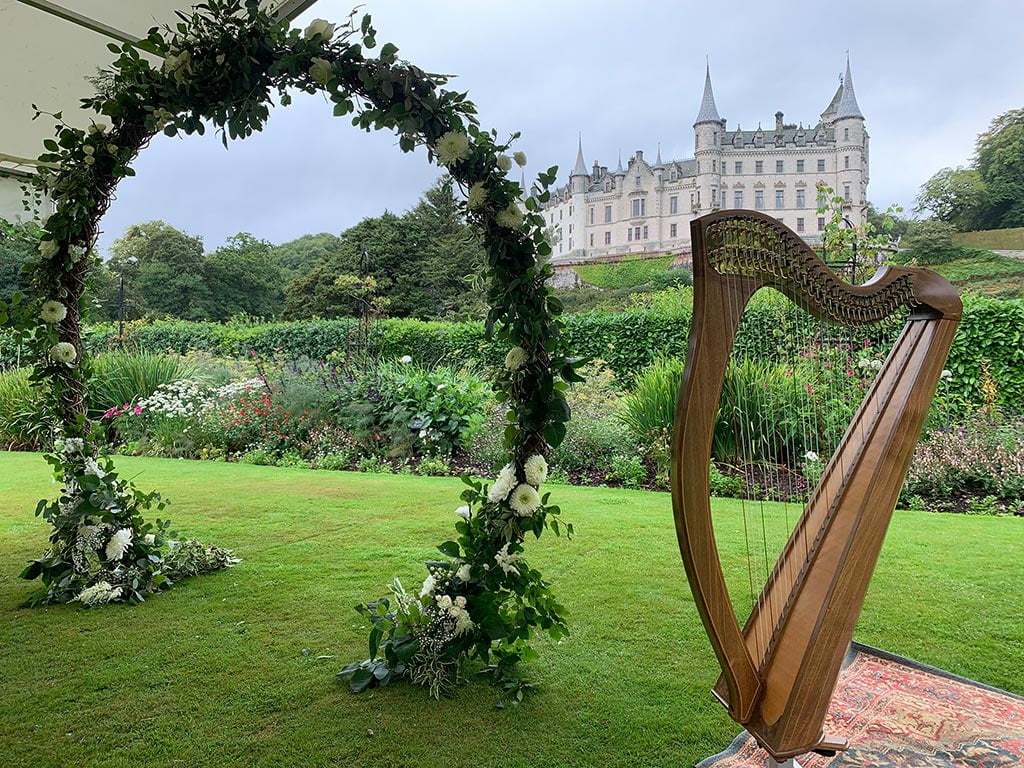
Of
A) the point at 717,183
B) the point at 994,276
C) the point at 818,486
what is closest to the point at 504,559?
the point at 818,486

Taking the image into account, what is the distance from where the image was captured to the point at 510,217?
1.87m

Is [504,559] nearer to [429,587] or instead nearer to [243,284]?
[429,587]

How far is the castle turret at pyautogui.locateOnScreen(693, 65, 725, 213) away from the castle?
0.03 m

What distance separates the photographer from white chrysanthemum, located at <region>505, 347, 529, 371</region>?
191 centimetres

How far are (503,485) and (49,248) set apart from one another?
6.47 feet

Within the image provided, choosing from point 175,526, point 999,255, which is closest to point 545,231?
point 175,526

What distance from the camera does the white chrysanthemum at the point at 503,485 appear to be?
1957mm

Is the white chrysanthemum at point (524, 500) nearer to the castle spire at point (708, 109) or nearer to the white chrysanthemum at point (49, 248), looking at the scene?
the white chrysanthemum at point (49, 248)

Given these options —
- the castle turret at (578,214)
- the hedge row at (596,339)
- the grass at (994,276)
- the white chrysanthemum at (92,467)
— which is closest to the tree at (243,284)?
the hedge row at (596,339)

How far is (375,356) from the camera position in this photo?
27.2 feet

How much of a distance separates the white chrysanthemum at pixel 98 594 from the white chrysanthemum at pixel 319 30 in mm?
2228

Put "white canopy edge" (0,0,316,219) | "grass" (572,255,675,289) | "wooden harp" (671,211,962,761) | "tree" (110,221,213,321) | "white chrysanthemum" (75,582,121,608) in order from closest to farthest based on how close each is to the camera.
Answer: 1. "wooden harp" (671,211,962,761)
2. "white chrysanthemum" (75,582,121,608)
3. "white canopy edge" (0,0,316,219)
4. "tree" (110,221,213,321)
5. "grass" (572,255,675,289)

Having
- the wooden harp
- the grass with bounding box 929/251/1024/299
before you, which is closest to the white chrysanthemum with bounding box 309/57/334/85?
the wooden harp

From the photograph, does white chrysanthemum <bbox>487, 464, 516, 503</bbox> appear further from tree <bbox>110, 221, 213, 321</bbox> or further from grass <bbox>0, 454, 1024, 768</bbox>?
tree <bbox>110, 221, 213, 321</bbox>
